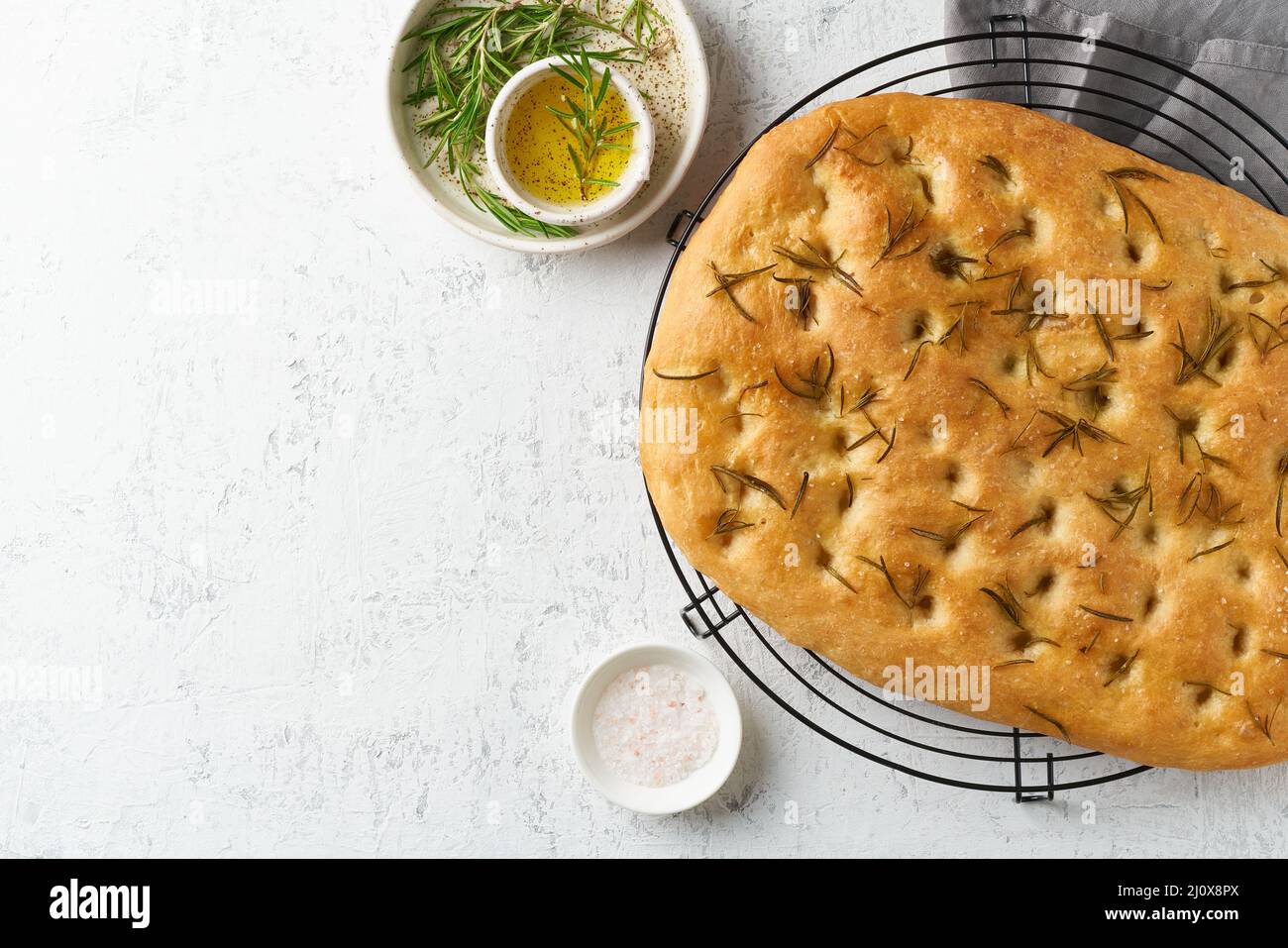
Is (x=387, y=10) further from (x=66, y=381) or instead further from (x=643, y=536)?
(x=643, y=536)

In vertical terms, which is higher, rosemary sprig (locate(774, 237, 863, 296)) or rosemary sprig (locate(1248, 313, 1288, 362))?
rosemary sprig (locate(774, 237, 863, 296))

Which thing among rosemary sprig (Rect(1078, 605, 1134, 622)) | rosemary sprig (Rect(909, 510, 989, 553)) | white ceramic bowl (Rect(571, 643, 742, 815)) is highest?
rosemary sprig (Rect(909, 510, 989, 553))

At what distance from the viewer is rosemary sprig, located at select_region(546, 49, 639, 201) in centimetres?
195

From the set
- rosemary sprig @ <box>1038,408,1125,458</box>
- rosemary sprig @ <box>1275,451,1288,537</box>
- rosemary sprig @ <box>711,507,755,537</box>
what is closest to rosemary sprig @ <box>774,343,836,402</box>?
rosemary sprig @ <box>711,507,755,537</box>

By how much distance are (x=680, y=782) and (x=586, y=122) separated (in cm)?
135

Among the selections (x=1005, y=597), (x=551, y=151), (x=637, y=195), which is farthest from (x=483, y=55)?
(x=1005, y=597)

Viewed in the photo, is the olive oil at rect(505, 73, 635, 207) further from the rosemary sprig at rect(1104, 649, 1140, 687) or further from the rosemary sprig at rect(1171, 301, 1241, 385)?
the rosemary sprig at rect(1104, 649, 1140, 687)

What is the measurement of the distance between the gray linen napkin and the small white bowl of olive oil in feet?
2.30

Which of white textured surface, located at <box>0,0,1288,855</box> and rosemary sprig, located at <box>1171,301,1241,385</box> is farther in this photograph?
white textured surface, located at <box>0,0,1288,855</box>

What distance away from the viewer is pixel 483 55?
1998 mm

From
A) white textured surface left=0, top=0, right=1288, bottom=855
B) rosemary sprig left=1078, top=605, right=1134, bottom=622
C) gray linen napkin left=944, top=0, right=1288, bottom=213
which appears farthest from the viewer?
white textured surface left=0, top=0, right=1288, bottom=855

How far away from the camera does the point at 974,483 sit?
5.40 ft

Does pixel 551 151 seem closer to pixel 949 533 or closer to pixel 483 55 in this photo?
pixel 483 55

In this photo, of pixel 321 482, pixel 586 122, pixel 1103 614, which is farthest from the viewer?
pixel 321 482
